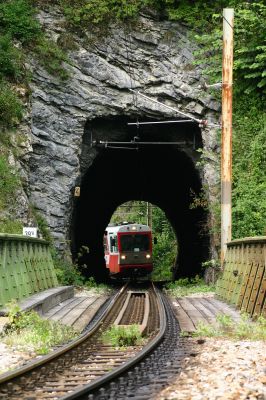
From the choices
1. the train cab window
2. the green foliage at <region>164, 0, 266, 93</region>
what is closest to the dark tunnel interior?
the train cab window

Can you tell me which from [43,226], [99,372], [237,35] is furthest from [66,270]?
[99,372]

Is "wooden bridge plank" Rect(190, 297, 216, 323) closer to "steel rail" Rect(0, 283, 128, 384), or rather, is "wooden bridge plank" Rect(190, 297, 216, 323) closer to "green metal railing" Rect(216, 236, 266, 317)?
"green metal railing" Rect(216, 236, 266, 317)

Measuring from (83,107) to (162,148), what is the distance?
480cm

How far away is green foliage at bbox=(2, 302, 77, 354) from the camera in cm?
816

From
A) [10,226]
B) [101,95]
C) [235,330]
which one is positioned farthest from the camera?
[101,95]

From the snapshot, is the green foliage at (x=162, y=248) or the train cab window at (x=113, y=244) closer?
the train cab window at (x=113, y=244)

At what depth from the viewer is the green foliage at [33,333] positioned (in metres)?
8.16

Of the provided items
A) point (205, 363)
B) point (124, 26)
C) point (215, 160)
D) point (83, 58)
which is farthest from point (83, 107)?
point (205, 363)

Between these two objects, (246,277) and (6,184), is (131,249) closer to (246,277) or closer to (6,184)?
(6,184)

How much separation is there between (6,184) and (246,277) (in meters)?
9.15

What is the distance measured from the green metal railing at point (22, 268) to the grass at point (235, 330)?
3261 millimetres

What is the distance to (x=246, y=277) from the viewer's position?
12.4 meters

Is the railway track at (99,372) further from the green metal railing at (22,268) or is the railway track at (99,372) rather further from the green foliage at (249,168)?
the green foliage at (249,168)

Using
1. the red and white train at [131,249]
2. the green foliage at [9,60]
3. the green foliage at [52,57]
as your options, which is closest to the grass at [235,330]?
the green foliage at [9,60]
